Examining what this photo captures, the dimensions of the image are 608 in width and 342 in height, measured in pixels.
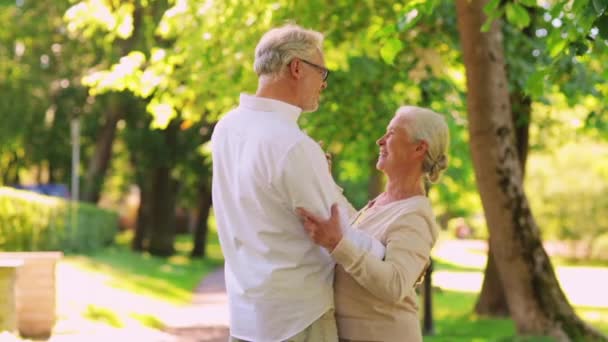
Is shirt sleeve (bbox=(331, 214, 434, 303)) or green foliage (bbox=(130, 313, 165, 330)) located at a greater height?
shirt sleeve (bbox=(331, 214, 434, 303))

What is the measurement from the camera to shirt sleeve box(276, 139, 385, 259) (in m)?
3.95

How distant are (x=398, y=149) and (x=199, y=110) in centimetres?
1110

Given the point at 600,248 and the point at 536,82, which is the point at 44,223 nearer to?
the point at 536,82

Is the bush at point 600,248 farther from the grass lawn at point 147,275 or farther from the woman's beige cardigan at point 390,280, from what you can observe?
the woman's beige cardigan at point 390,280

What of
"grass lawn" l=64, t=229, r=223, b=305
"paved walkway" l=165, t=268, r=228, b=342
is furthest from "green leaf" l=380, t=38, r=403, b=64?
"grass lawn" l=64, t=229, r=223, b=305

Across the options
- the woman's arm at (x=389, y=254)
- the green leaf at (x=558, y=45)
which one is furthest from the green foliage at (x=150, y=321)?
the woman's arm at (x=389, y=254)

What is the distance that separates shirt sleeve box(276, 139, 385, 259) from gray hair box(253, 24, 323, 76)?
0.32 meters

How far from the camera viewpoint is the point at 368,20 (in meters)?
14.9

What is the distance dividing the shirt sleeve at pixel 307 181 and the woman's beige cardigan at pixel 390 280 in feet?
0.41

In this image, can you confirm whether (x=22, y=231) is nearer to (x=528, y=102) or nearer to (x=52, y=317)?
(x=52, y=317)

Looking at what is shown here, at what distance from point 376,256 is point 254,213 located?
1.48ft

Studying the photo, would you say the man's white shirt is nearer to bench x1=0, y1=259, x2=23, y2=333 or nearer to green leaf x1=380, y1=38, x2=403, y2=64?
green leaf x1=380, y1=38, x2=403, y2=64

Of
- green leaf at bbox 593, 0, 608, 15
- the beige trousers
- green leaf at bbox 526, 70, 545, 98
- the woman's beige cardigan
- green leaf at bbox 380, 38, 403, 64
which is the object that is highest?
green leaf at bbox 593, 0, 608, 15

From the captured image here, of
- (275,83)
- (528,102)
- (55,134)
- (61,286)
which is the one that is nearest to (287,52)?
(275,83)
